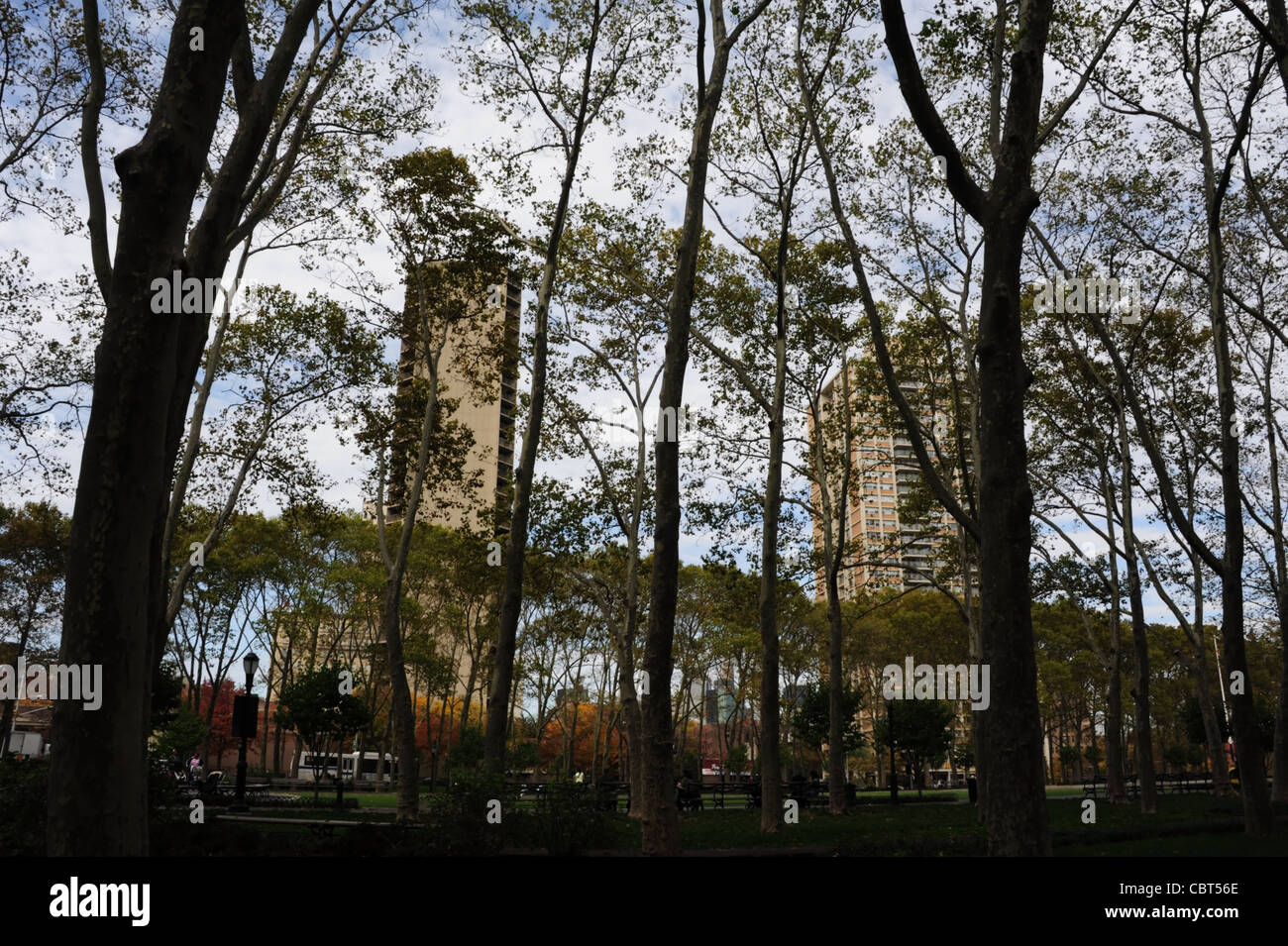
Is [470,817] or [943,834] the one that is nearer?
[470,817]

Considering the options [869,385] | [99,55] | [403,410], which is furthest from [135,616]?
[869,385]

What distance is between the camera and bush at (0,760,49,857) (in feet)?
26.2

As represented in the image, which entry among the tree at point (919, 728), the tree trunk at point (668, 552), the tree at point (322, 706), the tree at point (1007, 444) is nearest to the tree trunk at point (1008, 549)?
the tree at point (1007, 444)

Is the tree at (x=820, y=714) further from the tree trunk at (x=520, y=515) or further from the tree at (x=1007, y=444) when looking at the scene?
the tree at (x=1007, y=444)

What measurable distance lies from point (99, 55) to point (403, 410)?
40.5ft

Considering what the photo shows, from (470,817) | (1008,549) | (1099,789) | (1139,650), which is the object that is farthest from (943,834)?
(1099,789)

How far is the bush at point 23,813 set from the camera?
798 centimetres

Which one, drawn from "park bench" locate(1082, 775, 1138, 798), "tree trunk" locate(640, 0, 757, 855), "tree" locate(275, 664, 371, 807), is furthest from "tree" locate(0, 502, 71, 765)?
"park bench" locate(1082, 775, 1138, 798)

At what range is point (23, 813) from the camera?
8.64 m

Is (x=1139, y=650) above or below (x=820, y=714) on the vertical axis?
above

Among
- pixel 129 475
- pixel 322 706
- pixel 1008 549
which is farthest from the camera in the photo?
pixel 322 706

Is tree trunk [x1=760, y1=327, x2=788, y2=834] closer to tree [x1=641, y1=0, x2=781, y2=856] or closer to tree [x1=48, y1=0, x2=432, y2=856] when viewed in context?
tree [x1=641, y1=0, x2=781, y2=856]

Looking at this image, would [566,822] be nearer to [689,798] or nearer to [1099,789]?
[689,798]

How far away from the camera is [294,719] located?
1047 inches
